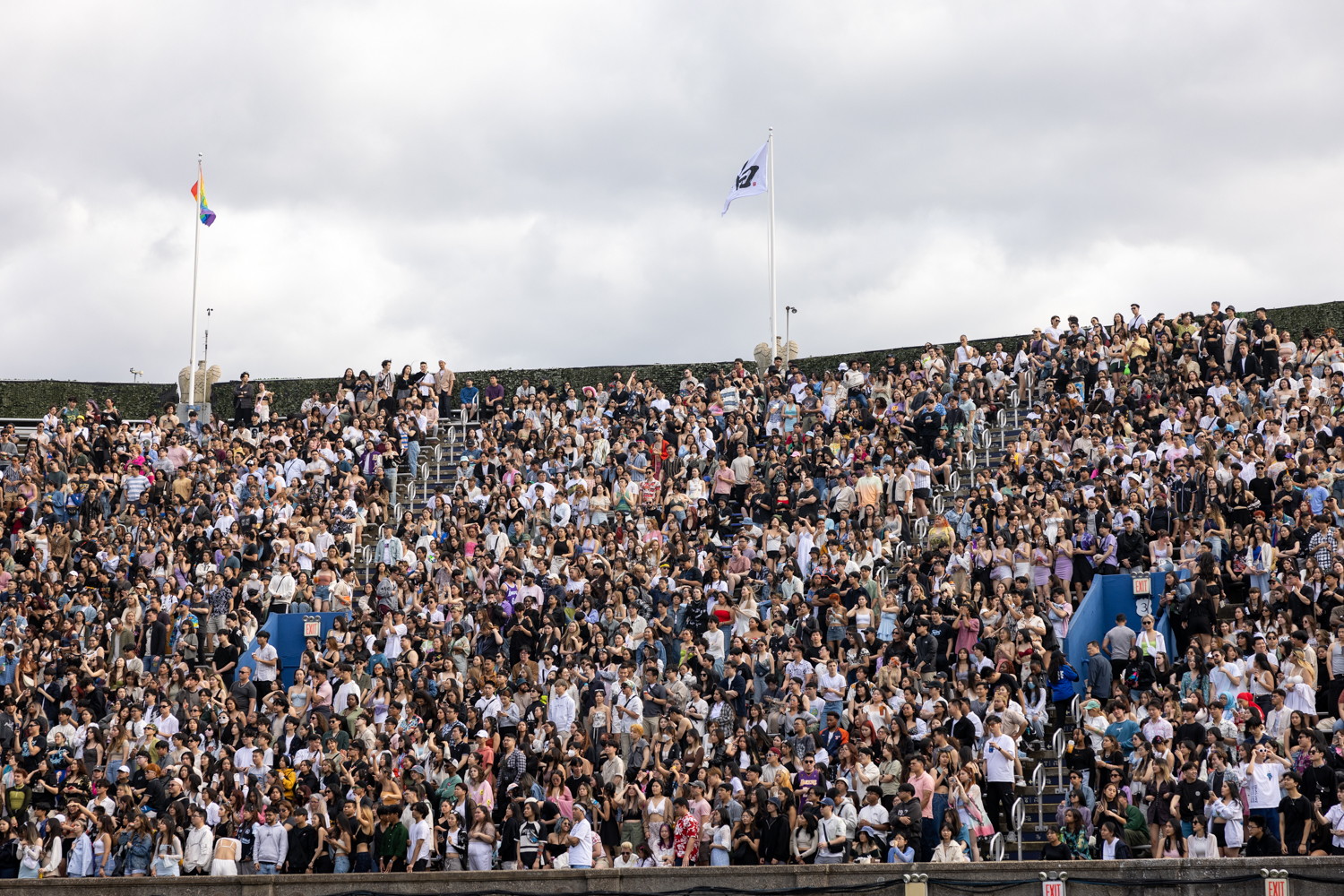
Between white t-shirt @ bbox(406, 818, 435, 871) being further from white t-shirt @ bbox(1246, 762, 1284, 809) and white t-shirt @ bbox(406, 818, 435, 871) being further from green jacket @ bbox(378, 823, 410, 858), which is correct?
white t-shirt @ bbox(1246, 762, 1284, 809)

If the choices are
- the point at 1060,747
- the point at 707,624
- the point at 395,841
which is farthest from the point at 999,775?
the point at 395,841

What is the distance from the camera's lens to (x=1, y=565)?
30.4 meters

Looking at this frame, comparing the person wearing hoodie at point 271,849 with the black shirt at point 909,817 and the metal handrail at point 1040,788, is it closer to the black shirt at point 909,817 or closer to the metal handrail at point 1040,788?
the black shirt at point 909,817

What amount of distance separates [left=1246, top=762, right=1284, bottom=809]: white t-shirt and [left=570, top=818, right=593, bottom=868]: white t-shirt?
7.45 metres

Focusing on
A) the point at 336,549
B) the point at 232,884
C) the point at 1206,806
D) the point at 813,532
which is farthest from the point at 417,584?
the point at 1206,806

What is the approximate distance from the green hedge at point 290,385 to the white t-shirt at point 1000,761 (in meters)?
Answer: 21.8

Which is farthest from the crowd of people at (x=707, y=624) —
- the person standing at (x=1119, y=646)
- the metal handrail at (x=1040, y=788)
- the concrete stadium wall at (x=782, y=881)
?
the concrete stadium wall at (x=782, y=881)

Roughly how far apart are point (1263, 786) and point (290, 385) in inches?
1386

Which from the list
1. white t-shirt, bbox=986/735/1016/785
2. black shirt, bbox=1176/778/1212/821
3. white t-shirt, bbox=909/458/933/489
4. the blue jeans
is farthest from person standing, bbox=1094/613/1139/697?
white t-shirt, bbox=909/458/933/489

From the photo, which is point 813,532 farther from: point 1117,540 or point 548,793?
→ point 548,793

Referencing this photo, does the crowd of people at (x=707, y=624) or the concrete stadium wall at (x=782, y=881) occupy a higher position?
the crowd of people at (x=707, y=624)

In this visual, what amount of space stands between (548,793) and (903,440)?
1140cm

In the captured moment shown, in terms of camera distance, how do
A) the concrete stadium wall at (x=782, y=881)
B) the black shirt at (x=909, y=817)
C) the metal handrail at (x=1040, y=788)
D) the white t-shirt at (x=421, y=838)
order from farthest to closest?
the white t-shirt at (x=421, y=838), the metal handrail at (x=1040, y=788), the black shirt at (x=909, y=817), the concrete stadium wall at (x=782, y=881)

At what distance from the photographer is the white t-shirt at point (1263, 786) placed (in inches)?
690
